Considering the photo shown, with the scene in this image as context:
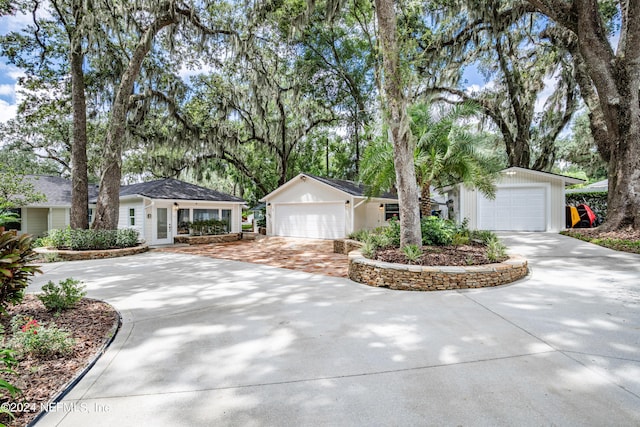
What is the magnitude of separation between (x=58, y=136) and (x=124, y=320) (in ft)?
71.8

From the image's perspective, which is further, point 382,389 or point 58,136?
point 58,136

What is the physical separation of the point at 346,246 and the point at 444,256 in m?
4.63

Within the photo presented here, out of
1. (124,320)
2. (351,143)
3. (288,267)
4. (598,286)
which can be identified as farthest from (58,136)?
(598,286)

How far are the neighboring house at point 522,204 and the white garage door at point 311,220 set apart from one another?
5.47 meters

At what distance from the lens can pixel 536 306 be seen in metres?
4.18

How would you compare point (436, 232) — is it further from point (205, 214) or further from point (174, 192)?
point (174, 192)

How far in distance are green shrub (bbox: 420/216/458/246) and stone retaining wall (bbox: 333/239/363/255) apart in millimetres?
2776

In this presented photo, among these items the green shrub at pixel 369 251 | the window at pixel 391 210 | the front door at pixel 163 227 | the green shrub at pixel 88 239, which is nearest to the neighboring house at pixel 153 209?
the front door at pixel 163 227

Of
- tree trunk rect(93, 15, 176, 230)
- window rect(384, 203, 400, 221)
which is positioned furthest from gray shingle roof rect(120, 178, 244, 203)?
window rect(384, 203, 400, 221)

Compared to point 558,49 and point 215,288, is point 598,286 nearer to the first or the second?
point 215,288

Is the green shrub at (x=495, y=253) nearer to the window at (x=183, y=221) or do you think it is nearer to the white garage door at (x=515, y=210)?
Answer: the white garage door at (x=515, y=210)

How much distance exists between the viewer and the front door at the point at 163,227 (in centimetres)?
1357

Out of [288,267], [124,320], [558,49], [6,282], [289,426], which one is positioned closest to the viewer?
[289,426]

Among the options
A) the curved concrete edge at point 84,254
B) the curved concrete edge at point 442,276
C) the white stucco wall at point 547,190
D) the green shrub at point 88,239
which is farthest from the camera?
the white stucco wall at point 547,190
